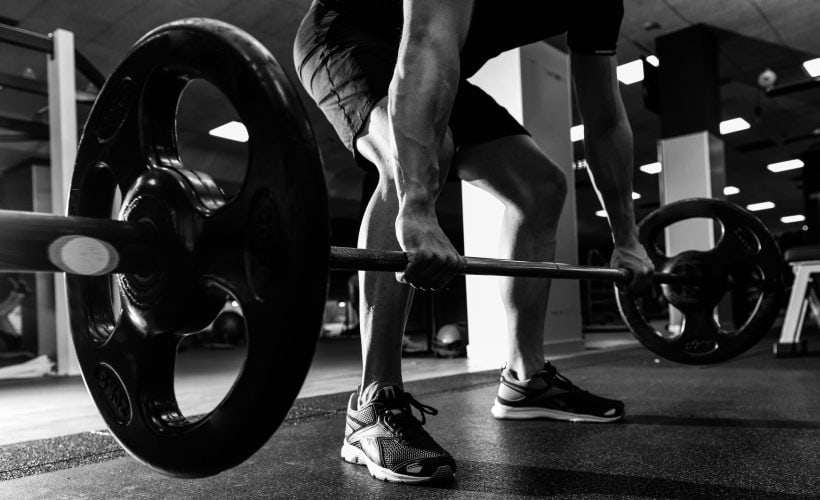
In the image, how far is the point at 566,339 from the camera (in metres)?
4.12

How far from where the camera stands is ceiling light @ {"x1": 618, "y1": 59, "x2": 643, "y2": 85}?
6567 millimetres

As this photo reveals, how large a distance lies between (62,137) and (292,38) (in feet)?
8.58

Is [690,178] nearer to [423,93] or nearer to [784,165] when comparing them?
[423,93]

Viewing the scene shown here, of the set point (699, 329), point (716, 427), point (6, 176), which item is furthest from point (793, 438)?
point (6, 176)

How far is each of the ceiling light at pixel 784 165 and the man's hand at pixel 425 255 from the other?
1325 cm

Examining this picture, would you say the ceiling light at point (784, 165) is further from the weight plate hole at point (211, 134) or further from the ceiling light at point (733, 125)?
the weight plate hole at point (211, 134)

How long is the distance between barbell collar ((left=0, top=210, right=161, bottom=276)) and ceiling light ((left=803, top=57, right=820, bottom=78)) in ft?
25.8

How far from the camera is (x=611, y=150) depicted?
57.7 inches

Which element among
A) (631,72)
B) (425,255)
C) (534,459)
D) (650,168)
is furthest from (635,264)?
(650,168)

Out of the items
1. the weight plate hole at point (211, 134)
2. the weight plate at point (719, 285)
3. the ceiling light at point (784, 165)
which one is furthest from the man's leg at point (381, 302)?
the ceiling light at point (784, 165)

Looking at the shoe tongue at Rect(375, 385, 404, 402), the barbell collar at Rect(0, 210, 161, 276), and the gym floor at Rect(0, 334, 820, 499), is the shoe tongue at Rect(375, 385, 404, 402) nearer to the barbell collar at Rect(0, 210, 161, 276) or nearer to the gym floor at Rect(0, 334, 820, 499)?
the gym floor at Rect(0, 334, 820, 499)

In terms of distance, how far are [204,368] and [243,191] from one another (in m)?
3.72

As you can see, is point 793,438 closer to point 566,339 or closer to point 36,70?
point 566,339

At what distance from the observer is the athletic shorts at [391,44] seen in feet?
3.82
